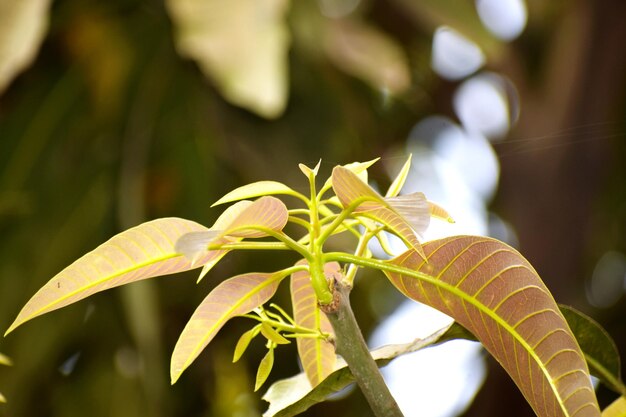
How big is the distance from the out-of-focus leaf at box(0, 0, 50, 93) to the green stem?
1.87 feet

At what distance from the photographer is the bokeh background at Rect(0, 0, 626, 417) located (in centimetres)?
109

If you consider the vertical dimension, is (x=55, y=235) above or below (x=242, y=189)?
below

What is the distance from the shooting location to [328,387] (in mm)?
286

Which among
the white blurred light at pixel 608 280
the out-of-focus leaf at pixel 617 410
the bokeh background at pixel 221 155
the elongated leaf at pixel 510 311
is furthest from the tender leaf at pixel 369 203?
the white blurred light at pixel 608 280

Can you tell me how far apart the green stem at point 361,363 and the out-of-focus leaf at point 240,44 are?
428 millimetres

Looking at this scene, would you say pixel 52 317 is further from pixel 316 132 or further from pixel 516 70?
pixel 516 70

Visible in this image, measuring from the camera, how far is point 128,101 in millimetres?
1251

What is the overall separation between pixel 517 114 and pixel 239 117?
1.48 ft

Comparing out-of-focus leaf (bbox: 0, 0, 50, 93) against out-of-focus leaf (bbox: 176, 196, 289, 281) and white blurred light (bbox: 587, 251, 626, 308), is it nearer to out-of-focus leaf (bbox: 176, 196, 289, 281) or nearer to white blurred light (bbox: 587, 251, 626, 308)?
out-of-focus leaf (bbox: 176, 196, 289, 281)

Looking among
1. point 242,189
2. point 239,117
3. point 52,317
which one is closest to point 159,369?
point 52,317

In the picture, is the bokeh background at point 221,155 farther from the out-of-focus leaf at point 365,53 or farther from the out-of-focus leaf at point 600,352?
the out-of-focus leaf at point 600,352

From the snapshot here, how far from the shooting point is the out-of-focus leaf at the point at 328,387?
0.28 m

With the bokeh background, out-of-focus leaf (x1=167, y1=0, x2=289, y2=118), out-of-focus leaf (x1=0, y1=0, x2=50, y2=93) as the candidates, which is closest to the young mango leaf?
out-of-focus leaf (x1=167, y1=0, x2=289, y2=118)

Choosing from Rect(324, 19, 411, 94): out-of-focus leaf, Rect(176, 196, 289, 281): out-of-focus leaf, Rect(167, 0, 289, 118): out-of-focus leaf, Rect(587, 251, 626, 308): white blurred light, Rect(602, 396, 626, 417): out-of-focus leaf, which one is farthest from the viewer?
Rect(587, 251, 626, 308): white blurred light
